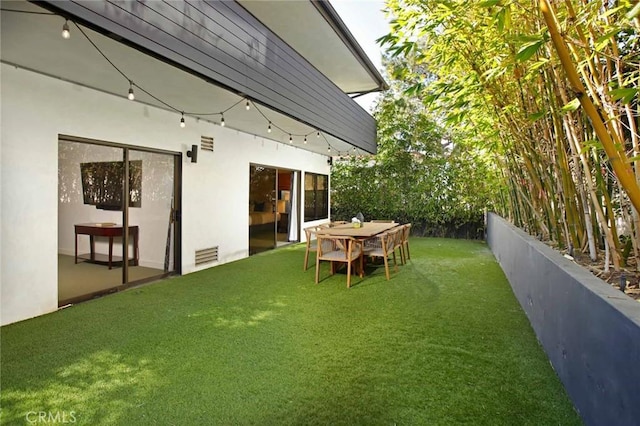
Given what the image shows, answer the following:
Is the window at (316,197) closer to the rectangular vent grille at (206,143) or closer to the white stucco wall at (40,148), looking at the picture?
the rectangular vent grille at (206,143)

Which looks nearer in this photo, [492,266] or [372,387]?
[372,387]

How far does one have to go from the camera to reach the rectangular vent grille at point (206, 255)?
5884 mm

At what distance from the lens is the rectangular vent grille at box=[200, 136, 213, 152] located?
595cm

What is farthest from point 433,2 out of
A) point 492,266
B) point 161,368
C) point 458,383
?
point 492,266

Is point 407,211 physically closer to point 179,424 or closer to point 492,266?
point 492,266

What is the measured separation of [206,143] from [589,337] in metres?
5.71

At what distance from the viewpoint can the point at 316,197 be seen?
413 inches

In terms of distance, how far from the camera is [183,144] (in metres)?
5.56

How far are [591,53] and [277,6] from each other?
15.9ft

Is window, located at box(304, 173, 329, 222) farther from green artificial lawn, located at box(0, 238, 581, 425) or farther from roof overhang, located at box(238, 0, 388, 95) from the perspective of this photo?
green artificial lawn, located at box(0, 238, 581, 425)

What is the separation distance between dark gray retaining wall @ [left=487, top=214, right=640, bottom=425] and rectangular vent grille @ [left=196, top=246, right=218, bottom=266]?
4820mm

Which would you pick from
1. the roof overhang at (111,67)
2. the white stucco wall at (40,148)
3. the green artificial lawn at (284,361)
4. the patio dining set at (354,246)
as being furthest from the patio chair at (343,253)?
the white stucco wall at (40,148)

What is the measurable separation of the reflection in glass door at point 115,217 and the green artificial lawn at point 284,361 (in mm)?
1211

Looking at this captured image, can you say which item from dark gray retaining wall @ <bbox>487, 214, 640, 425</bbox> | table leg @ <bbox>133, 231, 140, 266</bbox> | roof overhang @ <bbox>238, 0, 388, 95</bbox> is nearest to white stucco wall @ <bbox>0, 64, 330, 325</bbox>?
table leg @ <bbox>133, 231, 140, 266</bbox>
